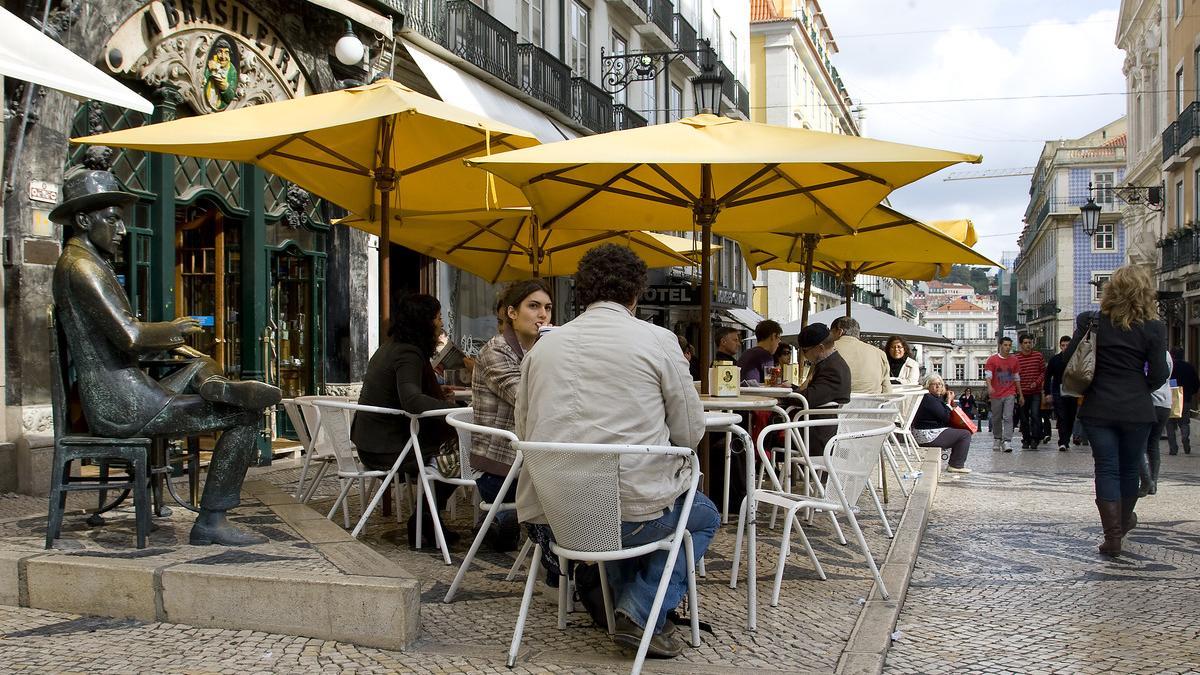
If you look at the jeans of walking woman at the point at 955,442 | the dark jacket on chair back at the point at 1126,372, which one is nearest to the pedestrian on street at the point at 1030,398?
the jeans of walking woman at the point at 955,442

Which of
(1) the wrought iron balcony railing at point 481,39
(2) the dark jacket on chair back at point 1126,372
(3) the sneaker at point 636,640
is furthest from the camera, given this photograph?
(1) the wrought iron balcony railing at point 481,39

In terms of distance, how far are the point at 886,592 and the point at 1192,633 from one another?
1.32 m

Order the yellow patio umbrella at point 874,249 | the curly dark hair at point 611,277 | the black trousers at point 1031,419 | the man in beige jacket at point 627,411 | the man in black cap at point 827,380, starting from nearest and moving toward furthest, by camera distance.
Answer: the man in beige jacket at point 627,411
the curly dark hair at point 611,277
the man in black cap at point 827,380
the yellow patio umbrella at point 874,249
the black trousers at point 1031,419

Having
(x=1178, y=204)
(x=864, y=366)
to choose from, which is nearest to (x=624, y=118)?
(x=864, y=366)

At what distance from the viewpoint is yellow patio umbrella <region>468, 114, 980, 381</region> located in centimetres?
599

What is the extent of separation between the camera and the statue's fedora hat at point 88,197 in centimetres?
525

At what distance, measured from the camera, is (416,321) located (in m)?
6.36

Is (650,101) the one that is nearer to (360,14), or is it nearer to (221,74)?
(360,14)

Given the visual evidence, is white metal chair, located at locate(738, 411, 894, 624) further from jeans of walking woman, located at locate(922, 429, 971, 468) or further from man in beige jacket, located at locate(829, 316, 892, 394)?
jeans of walking woman, located at locate(922, 429, 971, 468)

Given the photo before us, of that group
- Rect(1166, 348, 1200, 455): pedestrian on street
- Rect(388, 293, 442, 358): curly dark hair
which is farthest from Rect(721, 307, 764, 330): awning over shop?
Rect(388, 293, 442, 358): curly dark hair

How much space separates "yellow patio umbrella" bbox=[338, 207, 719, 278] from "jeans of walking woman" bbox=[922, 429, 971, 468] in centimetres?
324

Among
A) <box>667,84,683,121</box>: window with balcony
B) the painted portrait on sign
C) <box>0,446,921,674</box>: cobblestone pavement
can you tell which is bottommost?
<box>0,446,921,674</box>: cobblestone pavement

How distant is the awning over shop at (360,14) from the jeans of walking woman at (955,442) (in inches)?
295

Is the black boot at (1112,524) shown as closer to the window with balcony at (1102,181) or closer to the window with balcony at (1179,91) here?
the window with balcony at (1179,91)
